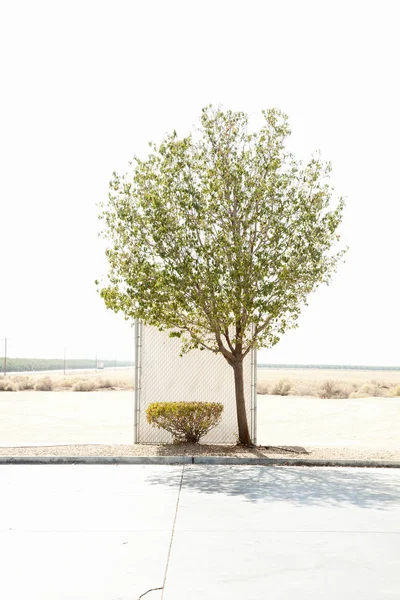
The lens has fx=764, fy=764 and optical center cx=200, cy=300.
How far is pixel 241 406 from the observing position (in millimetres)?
15383

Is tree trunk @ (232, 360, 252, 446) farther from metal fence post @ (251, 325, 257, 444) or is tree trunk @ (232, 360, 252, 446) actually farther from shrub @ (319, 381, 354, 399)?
shrub @ (319, 381, 354, 399)

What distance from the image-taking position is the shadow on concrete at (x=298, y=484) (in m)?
9.82

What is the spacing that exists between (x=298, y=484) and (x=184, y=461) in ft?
10.0

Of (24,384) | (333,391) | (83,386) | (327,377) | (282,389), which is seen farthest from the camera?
(327,377)

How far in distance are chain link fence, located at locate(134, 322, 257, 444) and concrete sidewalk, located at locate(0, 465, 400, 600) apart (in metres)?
4.03

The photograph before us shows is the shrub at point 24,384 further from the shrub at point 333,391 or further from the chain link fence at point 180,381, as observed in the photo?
the chain link fence at point 180,381

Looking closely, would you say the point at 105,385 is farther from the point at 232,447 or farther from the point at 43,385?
the point at 232,447

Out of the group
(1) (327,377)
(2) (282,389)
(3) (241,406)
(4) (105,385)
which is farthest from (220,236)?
(1) (327,377)

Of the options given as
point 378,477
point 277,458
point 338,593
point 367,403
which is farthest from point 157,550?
point 367,403

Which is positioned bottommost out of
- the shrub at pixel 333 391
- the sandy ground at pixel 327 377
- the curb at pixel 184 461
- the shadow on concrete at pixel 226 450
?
the curb at pixel 184 461

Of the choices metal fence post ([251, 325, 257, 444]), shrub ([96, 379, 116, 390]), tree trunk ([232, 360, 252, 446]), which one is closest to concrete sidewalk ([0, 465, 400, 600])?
tree trunk ([232, 360, 252, 446])

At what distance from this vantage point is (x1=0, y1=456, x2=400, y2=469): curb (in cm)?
1361

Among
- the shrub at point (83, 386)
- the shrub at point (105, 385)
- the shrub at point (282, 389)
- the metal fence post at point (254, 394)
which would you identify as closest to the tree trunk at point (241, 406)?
the metal fence post at point (254, 394)

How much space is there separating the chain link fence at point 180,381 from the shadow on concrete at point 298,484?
9.34ft
